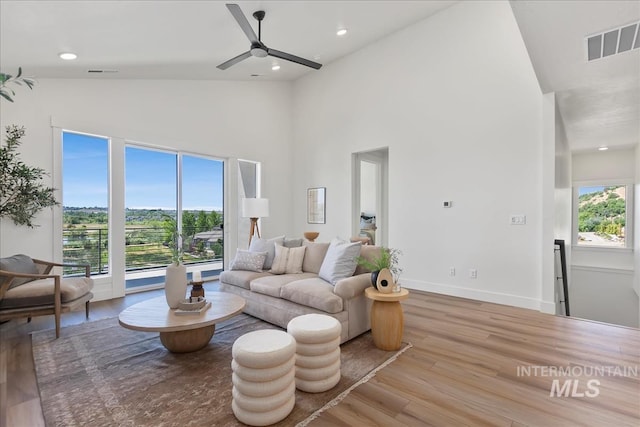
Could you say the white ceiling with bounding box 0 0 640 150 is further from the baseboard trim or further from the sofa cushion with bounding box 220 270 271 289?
the sofa cushion with bounding box 220 270 271 289

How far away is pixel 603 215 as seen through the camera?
7117 mm

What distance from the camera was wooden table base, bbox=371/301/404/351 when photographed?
2682 millimetres

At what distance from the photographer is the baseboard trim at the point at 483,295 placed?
12.6 ft

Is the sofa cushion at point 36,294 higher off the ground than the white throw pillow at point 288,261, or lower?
lower

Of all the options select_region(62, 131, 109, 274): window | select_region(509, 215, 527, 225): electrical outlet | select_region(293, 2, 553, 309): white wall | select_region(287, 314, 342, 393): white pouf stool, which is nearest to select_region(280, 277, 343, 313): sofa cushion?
select_region(287, 314, 342, 393): white pouf stool

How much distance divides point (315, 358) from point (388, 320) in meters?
0.87

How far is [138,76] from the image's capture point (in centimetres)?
459

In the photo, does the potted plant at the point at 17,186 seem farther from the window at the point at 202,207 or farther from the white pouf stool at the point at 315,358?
the white pouf stool at the point at 315,358

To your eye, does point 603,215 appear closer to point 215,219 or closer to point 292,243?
point 292,243

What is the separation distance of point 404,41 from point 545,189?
3223 mm

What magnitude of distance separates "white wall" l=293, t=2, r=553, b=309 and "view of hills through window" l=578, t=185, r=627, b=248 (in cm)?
499

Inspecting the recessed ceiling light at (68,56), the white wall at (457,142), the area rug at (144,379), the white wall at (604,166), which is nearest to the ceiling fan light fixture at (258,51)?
the recessed ceiling light at (68,56)

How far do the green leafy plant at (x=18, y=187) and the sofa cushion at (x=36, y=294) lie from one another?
0.91 m

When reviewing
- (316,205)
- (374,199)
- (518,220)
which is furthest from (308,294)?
(374,199)
